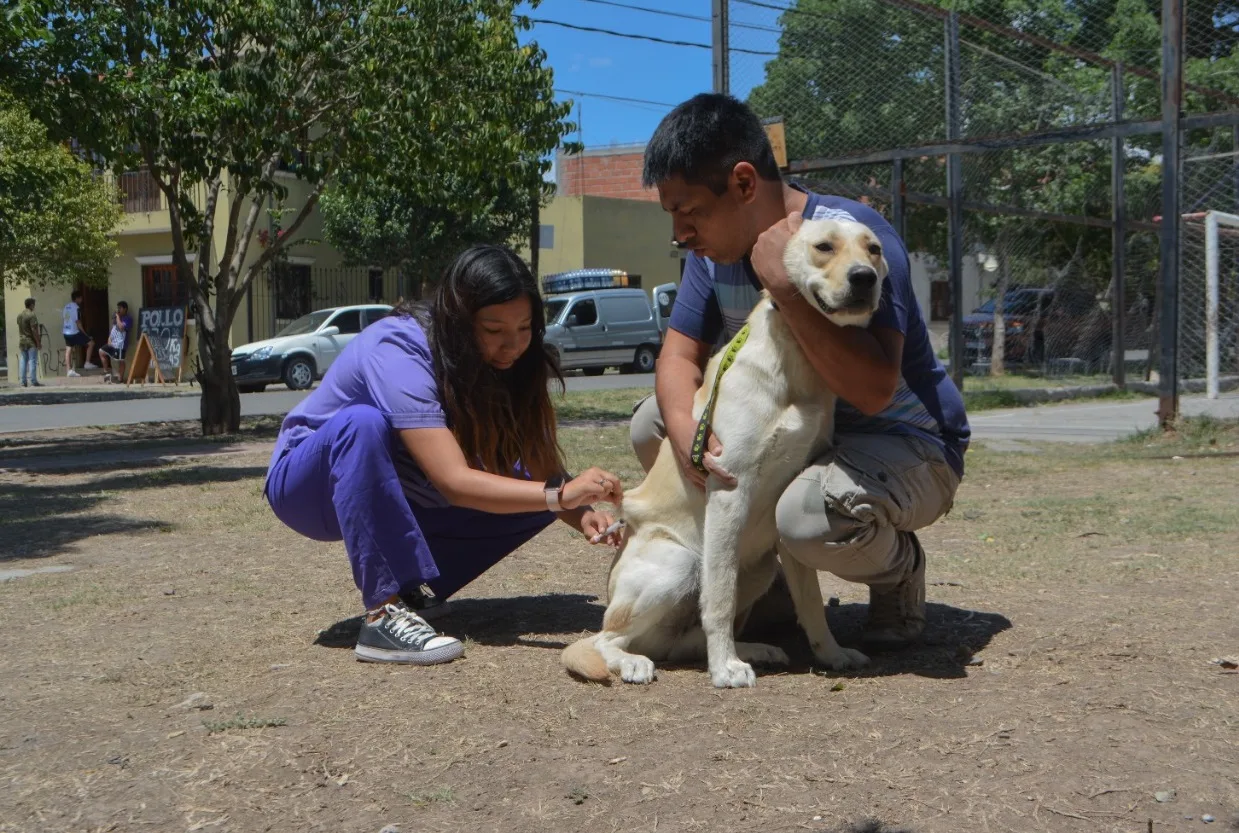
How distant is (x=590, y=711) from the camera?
3.01 meters

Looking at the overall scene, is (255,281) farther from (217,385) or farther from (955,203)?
(955,203)

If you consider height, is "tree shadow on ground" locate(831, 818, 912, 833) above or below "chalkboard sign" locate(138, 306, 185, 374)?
below

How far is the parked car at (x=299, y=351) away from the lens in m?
20.9

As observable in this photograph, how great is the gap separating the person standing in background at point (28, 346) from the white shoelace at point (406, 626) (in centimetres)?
2210

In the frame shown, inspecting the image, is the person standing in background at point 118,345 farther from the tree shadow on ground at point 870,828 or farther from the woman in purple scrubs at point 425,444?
the tree shadow on ground at point 870,828

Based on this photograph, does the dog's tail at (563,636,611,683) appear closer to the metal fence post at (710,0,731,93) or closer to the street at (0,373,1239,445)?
the street at (0,373,1239,445)

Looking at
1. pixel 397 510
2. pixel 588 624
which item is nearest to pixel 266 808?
pixel 397 510

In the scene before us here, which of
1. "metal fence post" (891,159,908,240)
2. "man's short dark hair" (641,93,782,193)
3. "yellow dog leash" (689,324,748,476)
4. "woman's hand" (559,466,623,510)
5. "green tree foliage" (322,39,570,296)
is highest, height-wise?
"green tree foliage" (322,39,570,296)

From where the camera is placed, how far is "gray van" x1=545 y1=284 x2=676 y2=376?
80.9 ft

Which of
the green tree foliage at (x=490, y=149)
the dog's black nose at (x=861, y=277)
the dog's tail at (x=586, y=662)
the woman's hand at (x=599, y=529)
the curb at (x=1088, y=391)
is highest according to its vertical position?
the green tree foliage at (x=490, y=149)

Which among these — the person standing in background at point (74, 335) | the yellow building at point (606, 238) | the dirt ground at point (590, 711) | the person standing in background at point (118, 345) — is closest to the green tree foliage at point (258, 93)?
the dirt ground at point (590, 711)

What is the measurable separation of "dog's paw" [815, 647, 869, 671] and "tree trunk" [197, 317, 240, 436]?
10.1 metres

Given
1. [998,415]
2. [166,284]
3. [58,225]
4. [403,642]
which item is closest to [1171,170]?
[998,415]

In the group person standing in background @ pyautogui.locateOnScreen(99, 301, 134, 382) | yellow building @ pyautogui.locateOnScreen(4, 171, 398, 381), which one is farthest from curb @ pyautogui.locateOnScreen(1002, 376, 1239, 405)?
yellow building @ pyautogui.locateOnScreen(4, 171, 398, 381)
